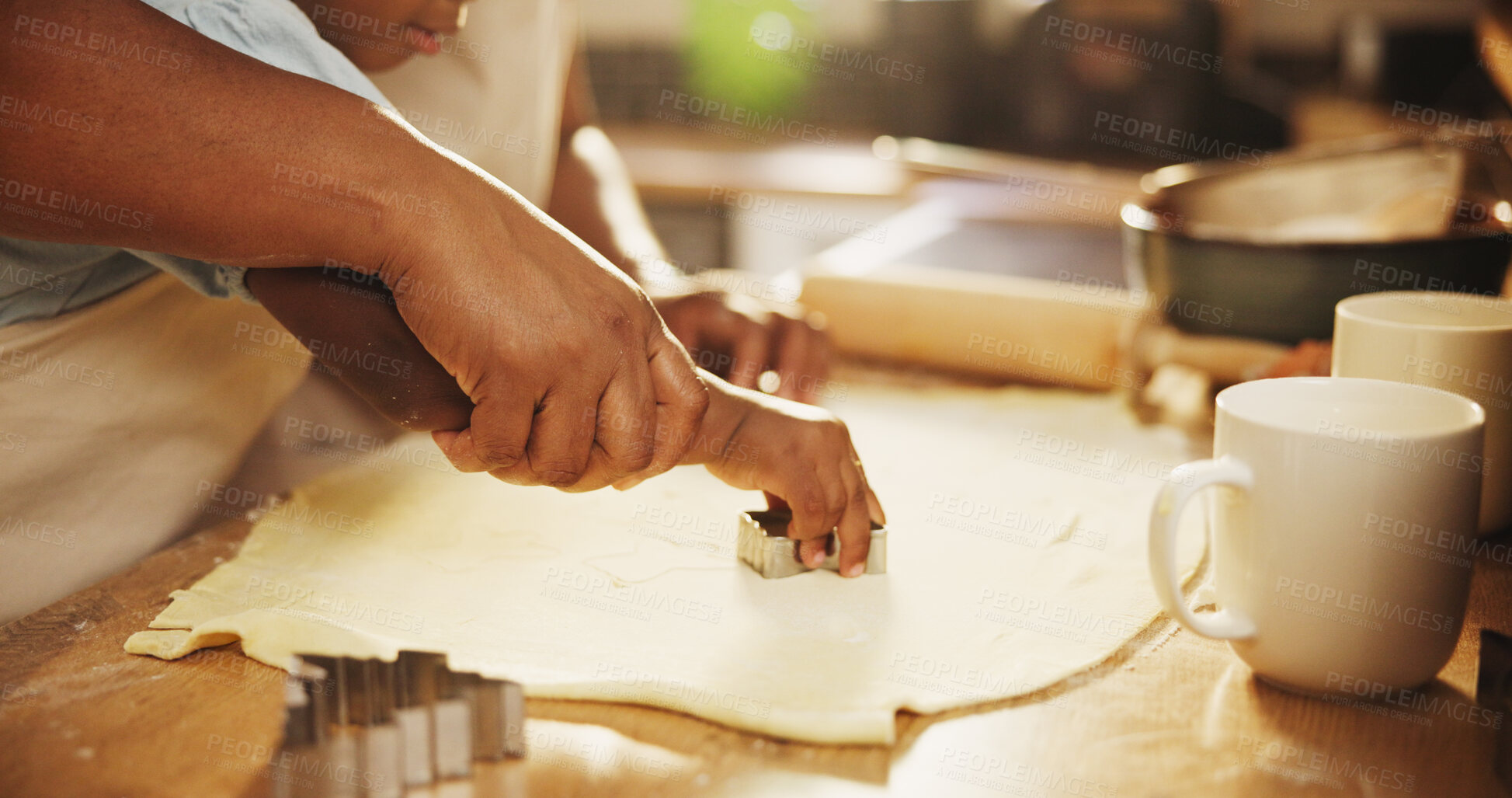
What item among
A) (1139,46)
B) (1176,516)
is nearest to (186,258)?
(1176,516)

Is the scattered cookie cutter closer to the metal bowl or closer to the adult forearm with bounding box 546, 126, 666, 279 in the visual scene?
the adult forearm with bounding box 546, 126, 666, 279

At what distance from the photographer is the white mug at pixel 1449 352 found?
624 millimetres

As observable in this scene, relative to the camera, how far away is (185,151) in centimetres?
45

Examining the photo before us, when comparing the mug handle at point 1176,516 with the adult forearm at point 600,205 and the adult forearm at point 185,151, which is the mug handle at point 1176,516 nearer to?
the adult forearm at point 185,151

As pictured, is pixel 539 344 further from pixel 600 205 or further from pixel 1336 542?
pixel 600 205

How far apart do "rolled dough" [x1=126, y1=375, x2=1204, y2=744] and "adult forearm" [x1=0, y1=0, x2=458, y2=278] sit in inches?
9.0

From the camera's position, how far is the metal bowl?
83 centimetres

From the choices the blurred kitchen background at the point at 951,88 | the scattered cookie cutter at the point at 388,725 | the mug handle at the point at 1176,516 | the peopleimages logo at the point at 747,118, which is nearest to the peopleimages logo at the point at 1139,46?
the blurred kitchen background at the point at 951,88

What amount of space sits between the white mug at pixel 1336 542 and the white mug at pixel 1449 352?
0.14 metres

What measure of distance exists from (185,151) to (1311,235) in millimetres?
1068

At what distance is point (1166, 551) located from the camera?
0.48 m

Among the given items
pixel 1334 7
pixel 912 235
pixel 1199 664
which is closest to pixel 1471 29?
pixel 1334 7

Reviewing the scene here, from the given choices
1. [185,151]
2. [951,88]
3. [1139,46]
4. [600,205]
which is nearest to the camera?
[185,151]

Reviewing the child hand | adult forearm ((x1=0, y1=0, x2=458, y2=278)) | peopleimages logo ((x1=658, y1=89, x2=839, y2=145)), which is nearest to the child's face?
adult forearm ((x1=0, y1=0, x2=458, y2=278))
